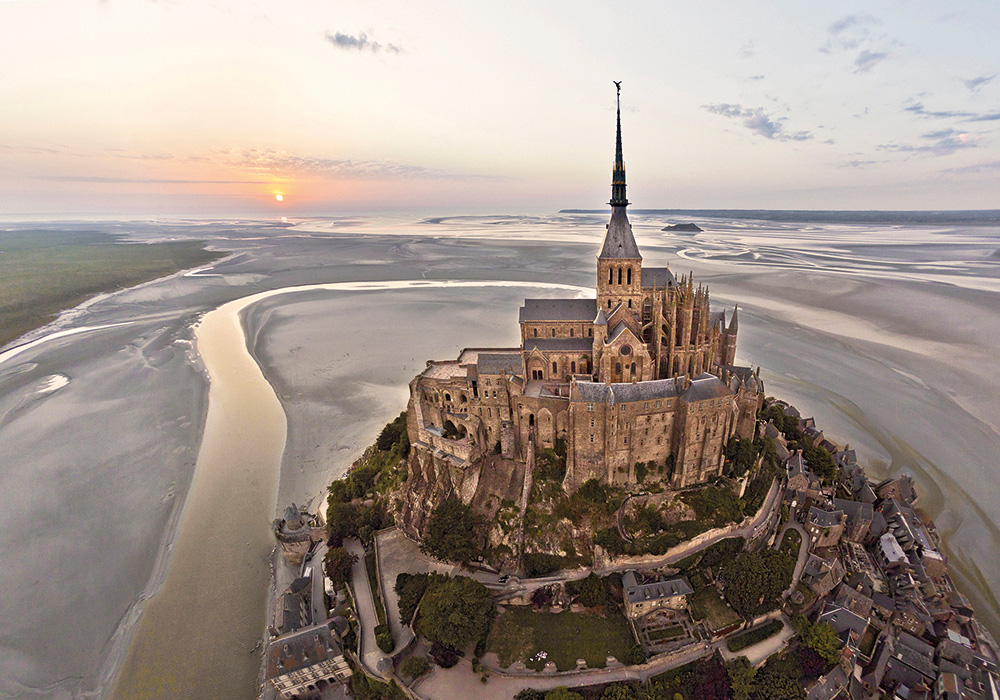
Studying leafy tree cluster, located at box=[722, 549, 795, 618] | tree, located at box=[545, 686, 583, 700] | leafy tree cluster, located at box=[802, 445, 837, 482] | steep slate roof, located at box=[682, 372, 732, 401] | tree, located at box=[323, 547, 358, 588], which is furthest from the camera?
leafy tree cluster, located at box=[802, 445, 837, 482]

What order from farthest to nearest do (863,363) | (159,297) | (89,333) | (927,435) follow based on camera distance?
(159,297)
(89,333)
(863,363)
(927,435)

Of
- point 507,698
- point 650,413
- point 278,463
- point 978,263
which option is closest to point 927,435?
point 650,413

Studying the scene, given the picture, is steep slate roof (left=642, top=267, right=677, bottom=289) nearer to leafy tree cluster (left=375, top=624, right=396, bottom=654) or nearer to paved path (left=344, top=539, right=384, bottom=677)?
leafy tree cluster (left=375, top=624, right=396, bottom=654)

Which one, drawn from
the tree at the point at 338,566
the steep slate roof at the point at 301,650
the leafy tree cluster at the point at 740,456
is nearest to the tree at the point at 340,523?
the tree at the point at 338,566

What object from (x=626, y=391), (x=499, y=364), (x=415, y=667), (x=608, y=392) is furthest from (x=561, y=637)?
(x=499, y=364)

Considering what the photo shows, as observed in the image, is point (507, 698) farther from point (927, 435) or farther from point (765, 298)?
point (765, 298)

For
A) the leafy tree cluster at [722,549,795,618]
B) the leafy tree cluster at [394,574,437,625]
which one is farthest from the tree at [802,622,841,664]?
the leafy tree cluster at [394,574,437,625]

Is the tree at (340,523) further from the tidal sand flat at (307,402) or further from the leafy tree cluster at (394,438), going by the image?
the leafy tree cluster at (394,438)
